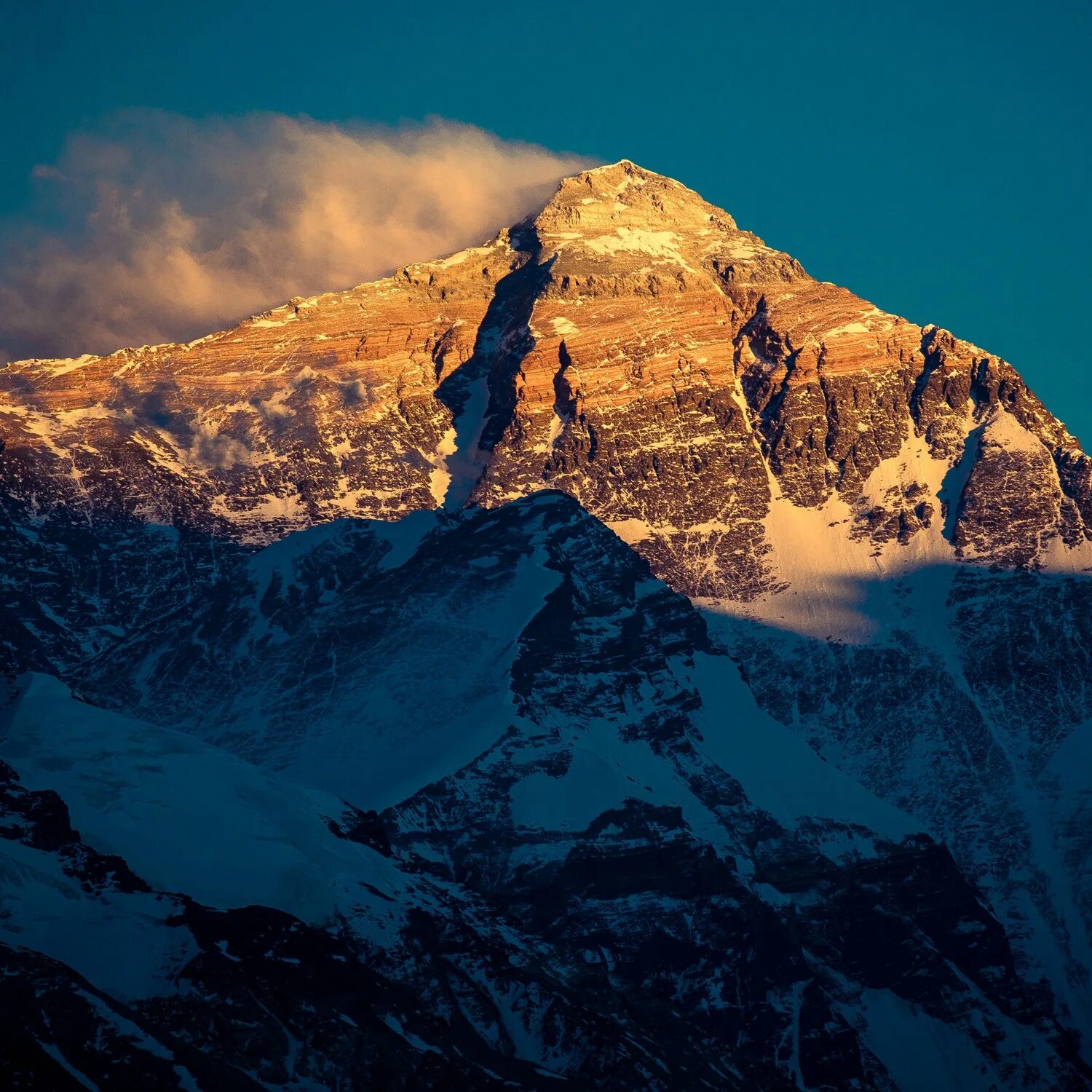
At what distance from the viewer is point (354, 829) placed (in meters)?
Answer: 197

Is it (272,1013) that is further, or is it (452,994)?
(452,994)

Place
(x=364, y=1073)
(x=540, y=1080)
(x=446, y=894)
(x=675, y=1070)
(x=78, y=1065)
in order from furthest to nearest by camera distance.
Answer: (x=446, y=894), (x=675, y=1070), (x=540, y=1080), (x=364, y=1073), (x=78, y=1065)

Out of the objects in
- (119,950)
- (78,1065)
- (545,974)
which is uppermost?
(545,974)

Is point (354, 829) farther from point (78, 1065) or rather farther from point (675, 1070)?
point (78, 1065)

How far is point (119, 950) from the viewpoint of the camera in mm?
159375

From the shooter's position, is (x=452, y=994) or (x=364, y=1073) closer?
(x=364, y=1073)

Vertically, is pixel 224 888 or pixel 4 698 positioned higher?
pixel 4 698

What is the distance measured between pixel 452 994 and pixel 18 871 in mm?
31190

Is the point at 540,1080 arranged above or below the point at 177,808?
below

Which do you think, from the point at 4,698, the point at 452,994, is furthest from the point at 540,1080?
the point at 4,698

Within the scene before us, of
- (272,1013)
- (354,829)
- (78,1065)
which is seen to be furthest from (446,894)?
(78,1065)

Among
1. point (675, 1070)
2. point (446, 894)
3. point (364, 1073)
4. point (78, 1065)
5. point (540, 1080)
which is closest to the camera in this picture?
point (78, 1065)

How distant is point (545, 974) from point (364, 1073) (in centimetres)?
3019

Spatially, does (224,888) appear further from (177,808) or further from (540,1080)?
(540,1080)
